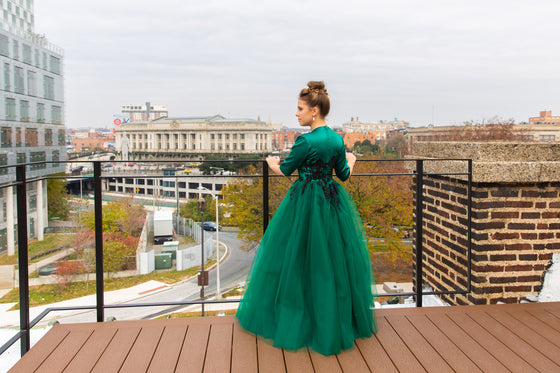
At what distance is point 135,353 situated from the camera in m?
2.06

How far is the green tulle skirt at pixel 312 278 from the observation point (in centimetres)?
212

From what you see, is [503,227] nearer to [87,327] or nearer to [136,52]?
[87,327]

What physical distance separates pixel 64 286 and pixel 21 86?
118ft

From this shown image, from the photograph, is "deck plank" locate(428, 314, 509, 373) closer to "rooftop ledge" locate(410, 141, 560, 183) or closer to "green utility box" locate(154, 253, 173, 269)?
"rooftop ledge" locate(410, 141, 560, 183)

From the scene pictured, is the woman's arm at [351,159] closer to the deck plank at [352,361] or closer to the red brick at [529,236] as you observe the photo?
the deck plank at [352,361]

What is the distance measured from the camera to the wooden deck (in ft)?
6.33

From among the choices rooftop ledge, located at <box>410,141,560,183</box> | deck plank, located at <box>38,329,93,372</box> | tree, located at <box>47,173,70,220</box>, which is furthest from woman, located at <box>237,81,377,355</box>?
tree, located at <box>47,173,70,220</box>

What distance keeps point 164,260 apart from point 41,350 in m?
3.16

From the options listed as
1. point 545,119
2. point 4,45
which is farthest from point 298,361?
point 545,119

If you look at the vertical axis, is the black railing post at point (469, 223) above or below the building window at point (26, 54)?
below

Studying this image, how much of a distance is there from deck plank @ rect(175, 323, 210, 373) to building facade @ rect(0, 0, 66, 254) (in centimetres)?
4546

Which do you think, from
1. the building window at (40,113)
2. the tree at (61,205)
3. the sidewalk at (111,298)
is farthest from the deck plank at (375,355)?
the building window at (40,113)

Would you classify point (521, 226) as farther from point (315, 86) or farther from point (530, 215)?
point (315, 86)

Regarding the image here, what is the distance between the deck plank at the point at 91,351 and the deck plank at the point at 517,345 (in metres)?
2.08
